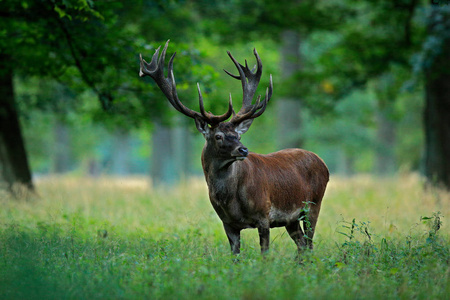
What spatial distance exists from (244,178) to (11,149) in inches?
321

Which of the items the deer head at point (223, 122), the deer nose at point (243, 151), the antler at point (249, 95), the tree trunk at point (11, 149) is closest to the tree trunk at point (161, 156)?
the tree trunk at point (11, 149)

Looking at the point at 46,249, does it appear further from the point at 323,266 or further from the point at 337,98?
the point at 337,98

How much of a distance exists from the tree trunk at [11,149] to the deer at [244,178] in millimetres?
6679

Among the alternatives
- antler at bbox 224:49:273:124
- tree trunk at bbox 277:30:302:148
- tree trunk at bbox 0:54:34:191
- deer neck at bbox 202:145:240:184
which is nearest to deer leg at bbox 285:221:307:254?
deer neck at bbox 202:145:240:184

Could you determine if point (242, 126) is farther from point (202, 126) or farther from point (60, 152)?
point (60, 152)

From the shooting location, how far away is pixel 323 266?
5605 millimetres

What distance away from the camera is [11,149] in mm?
12586

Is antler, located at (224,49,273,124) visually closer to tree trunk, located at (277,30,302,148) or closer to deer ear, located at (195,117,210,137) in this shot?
deer ear, located at (195,117,210,137)

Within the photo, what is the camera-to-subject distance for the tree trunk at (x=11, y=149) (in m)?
12.5

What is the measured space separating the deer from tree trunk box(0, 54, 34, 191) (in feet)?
21.9

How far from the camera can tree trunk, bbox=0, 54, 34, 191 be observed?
12.5 m

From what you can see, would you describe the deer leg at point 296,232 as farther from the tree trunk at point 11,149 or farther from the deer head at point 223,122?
the tree trunk at point 11,149

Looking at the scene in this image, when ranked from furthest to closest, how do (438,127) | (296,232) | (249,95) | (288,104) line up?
(288,104), (438,127), (296,232), (249,95)

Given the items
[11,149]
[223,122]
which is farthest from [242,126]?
[11,149]
